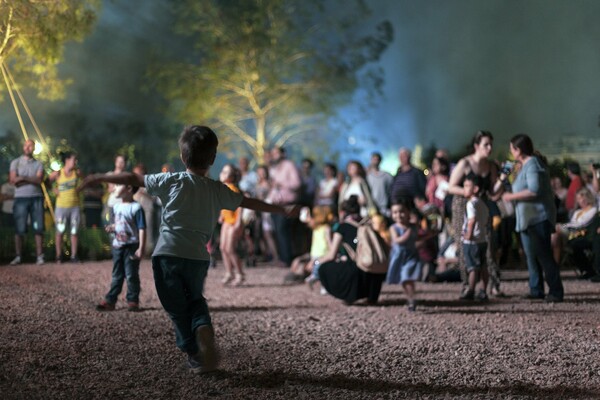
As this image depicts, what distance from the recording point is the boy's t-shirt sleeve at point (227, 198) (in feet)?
18.2

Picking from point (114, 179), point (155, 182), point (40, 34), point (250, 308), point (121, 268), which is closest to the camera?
point (114, 179)

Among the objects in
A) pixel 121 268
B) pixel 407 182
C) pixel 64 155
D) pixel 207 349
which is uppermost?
pixel 64 155

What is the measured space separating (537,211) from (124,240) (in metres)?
4.88

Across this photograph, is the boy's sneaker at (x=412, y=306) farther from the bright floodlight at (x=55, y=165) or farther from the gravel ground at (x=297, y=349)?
the bright floodlight at (x=55, y=165)

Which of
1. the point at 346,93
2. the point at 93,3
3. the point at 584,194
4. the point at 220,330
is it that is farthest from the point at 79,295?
the point at 346,93

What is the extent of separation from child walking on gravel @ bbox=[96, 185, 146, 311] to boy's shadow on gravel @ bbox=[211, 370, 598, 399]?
3.05 metres

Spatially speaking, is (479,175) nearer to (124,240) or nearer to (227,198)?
(124,240)

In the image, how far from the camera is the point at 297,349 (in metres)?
6.54

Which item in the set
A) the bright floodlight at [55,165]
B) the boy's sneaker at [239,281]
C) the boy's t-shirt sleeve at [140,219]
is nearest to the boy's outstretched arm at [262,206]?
the boy's t-shirt sleeve at [140,219]

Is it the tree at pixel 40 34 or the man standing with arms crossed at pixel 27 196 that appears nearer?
the tree at pixel 40 34

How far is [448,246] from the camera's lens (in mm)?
13148

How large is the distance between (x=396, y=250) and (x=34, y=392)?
209 inches

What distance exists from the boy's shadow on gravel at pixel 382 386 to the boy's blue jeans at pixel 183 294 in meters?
0.38

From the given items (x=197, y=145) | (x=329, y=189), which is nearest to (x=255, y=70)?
(x=329, y=189)
